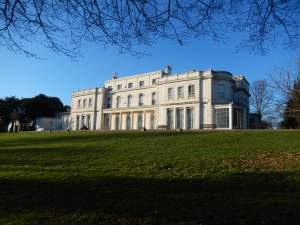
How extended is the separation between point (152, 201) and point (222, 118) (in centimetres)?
2661

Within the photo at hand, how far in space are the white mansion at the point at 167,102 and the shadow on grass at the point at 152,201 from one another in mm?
23552

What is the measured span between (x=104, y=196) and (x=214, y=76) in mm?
29052

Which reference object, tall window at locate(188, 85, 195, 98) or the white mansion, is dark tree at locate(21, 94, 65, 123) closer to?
the white mansion

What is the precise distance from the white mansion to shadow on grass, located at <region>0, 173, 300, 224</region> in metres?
23.6

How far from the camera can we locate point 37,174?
26.8 feet

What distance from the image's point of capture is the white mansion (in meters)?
31.1

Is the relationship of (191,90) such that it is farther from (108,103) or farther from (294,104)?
(294,104)

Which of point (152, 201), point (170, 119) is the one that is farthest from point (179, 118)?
point (152, 201)

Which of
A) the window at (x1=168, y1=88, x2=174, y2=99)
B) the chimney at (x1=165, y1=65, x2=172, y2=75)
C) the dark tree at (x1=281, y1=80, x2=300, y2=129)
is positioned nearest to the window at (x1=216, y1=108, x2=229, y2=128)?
the window at (x1=168, y1=88, x2=174, y2=99)

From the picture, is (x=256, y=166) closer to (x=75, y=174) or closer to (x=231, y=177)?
(x=231, y=177)

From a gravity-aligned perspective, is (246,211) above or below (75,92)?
below

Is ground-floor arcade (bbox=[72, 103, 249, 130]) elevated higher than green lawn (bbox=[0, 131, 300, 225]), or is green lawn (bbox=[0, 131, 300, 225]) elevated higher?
ground-floor arcade (bbox=[72, 103, 249, 130])

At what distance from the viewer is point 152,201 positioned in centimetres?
519

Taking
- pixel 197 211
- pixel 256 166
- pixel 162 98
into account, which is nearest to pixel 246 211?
pixel 197 211
